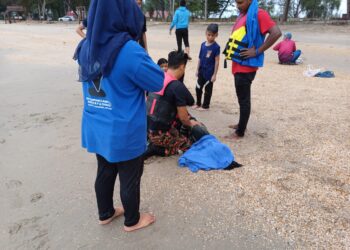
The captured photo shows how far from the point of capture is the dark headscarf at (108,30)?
1862mm

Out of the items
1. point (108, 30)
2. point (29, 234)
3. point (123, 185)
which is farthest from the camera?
point (29, 234)

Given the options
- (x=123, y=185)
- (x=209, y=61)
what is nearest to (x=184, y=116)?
(x=123, y=185)

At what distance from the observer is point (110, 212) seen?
103 inches

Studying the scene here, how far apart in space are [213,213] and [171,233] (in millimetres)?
415

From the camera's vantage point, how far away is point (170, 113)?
11.5 ft

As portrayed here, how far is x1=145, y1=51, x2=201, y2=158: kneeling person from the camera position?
339 cm

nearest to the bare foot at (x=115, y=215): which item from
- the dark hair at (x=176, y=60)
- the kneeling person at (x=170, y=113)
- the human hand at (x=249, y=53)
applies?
the kneeling person at (x=170, y=113)

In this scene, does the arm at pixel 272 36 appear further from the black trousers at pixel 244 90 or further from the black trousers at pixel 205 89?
the black trousers at pixel 205 89

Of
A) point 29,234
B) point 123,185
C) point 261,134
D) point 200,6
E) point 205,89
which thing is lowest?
point 29,234

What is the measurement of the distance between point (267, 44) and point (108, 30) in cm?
221

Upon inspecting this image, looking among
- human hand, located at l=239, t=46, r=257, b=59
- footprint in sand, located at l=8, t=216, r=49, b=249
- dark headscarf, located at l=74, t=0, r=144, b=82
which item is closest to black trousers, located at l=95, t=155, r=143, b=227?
footprint in sand, located at l=8, t=216, r=49, b=249

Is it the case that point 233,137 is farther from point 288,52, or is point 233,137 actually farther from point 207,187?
point 288,52

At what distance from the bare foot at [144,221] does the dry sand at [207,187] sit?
4 cm

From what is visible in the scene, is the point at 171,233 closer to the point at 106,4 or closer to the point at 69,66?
the point at 106,4
